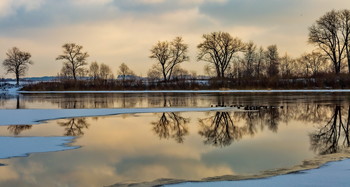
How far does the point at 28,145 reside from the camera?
11711mm

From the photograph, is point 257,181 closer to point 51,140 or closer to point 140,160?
point 140,160

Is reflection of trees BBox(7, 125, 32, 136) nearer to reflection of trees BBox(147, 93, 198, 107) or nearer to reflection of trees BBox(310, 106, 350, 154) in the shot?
reflection of trees BBox(310, 106, 350, 154)

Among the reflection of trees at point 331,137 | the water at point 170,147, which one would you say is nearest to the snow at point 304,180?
the water at point 170,147

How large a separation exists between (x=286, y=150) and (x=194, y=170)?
12.0 feet

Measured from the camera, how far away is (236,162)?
30.7 ft

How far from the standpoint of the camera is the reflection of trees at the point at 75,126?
48.3 ft

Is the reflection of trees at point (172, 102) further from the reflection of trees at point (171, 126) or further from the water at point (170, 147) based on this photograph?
the water at point (170, 147)

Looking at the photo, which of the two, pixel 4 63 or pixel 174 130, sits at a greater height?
pixel 4 63

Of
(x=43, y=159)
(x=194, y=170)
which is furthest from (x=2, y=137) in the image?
(x=194, y=170)

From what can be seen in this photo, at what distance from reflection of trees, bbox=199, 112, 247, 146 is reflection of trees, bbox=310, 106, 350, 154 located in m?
2.72

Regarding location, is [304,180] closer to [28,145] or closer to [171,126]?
[28,145]

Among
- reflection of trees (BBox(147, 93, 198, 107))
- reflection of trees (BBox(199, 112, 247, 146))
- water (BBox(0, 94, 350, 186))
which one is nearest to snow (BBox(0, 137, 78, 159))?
water (BBox(0, 94, 350, 186))

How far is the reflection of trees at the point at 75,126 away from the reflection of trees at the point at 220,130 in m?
5.08

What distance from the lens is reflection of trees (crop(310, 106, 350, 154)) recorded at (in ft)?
36.8
